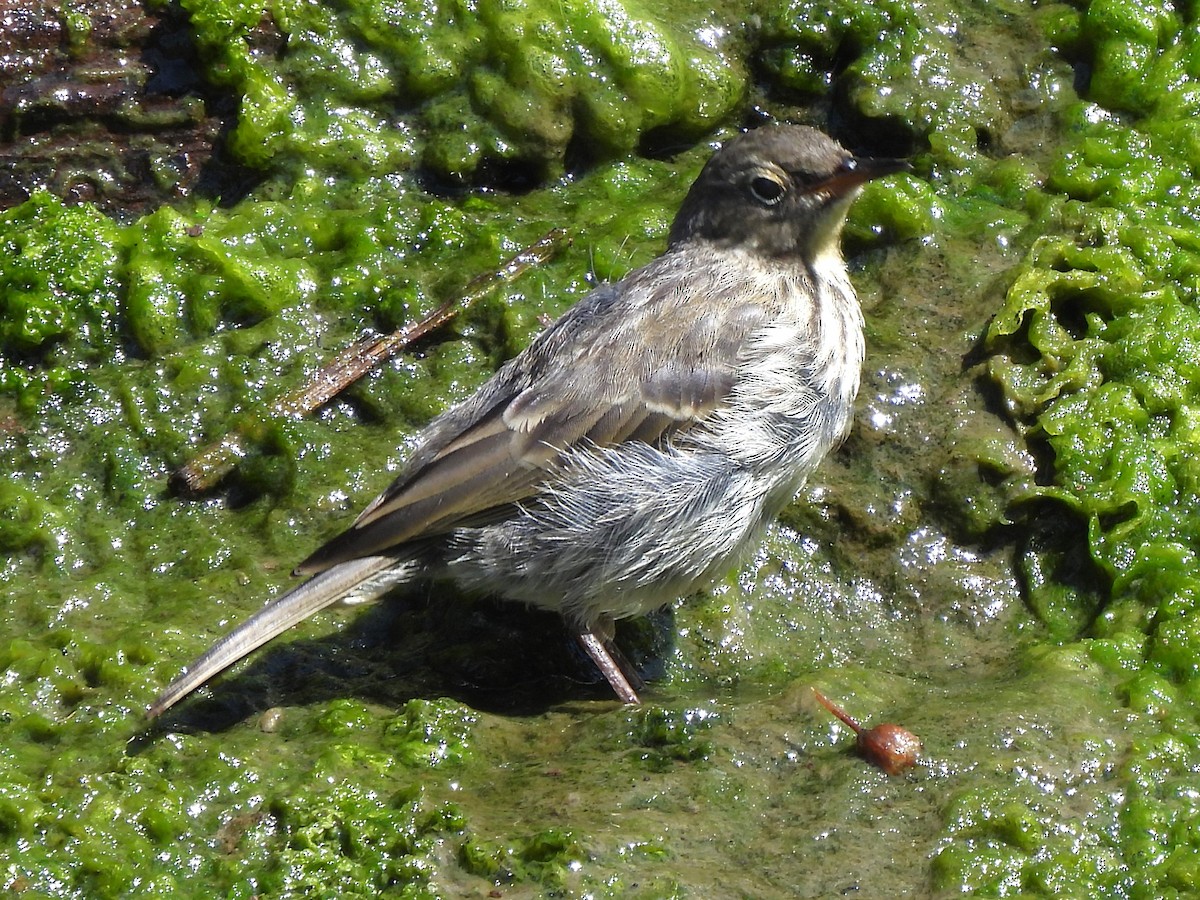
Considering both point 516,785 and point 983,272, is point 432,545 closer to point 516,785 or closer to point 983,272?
point 516,785

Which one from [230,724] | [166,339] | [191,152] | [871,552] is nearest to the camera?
[230,724]

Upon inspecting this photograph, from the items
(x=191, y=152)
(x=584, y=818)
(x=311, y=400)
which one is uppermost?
(x=191, y=152)

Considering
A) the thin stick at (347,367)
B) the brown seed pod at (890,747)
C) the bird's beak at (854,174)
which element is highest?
the thin stick at (347,367)

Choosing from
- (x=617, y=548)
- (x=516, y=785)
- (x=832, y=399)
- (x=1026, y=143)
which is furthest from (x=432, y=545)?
(x=1026, y=143)

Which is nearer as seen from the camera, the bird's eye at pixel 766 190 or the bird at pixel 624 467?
the bird at pixel 624 467

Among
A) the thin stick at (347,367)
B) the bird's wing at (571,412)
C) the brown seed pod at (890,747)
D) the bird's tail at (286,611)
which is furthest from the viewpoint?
the thin stick at (347,367)

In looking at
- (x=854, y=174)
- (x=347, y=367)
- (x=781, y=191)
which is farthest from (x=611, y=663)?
(x=854, y=174)

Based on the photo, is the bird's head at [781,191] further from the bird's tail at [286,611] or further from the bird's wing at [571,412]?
the bird's tail at [286,611]

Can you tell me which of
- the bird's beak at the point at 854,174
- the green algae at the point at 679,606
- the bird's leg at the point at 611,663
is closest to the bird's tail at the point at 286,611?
the green algae at the point at 679,606
